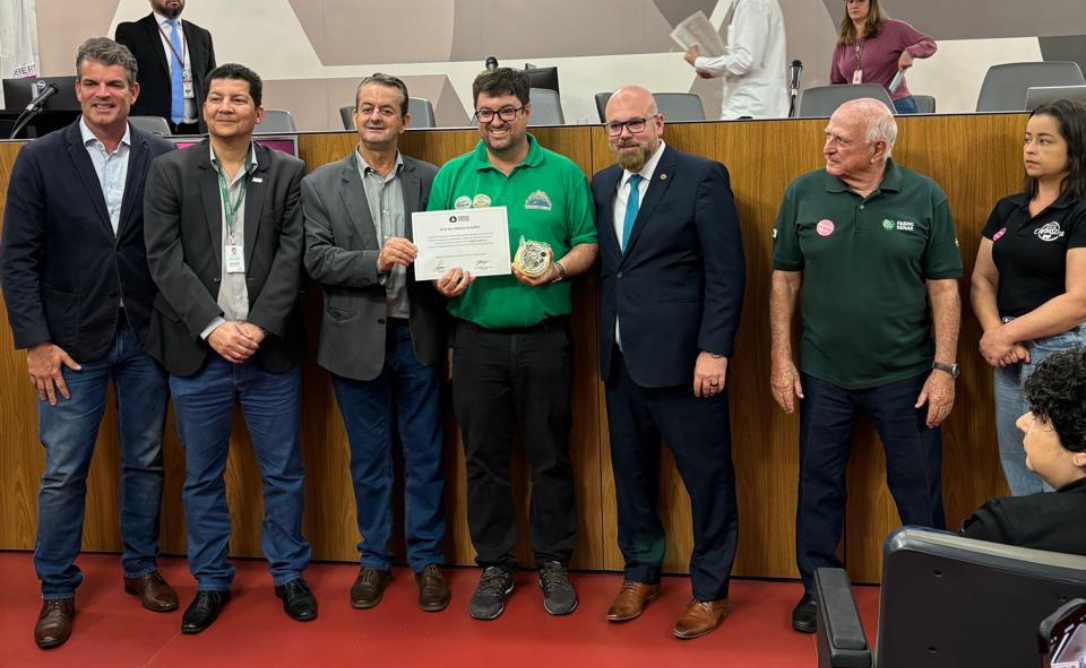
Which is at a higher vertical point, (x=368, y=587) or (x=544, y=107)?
(x=544, y=107)

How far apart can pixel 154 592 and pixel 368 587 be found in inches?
29.4

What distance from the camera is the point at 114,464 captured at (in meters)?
3.92

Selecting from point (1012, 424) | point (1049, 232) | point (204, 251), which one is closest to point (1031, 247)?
point (1049, 232)

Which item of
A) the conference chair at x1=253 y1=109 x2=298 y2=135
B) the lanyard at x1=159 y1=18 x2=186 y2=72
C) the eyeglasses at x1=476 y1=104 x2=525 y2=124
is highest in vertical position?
the lanyard at x1=159 y1=18 x2=186 y2=72

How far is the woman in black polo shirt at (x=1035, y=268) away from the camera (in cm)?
289

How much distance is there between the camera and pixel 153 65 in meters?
5.47

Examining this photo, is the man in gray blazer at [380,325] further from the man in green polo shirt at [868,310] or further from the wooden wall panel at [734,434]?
the man in green polo shirt at [868,310]

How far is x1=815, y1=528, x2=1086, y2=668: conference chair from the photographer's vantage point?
4.74 ft

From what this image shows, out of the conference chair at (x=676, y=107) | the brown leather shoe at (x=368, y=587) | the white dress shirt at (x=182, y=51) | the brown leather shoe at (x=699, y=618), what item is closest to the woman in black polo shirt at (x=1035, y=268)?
the brown leather shoe at (x=699, y=618)

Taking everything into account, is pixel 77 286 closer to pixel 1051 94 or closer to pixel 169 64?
pixel 169 64

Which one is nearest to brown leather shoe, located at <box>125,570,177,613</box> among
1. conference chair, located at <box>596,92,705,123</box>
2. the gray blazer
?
the gray blazer

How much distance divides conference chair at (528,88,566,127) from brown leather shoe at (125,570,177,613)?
2776 mm

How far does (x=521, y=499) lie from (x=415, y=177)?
1.25 m

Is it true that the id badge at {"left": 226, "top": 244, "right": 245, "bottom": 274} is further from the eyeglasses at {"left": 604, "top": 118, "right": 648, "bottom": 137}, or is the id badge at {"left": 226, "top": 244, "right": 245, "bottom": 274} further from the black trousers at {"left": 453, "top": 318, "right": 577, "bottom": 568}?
the eyeglasses at {"left": 604, "top": 118, "right": 648, "bottom": 137}
